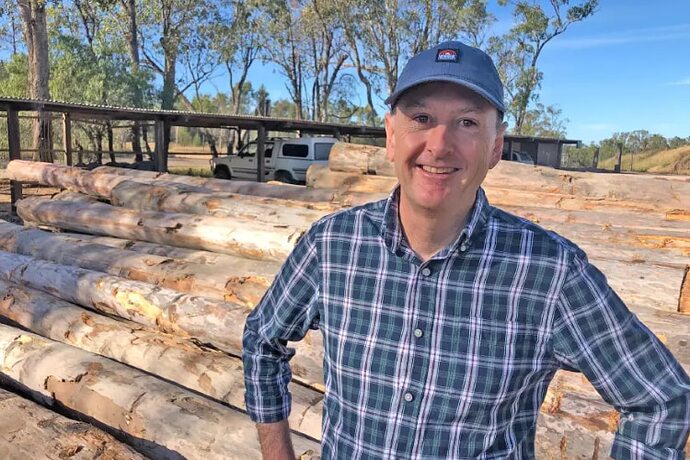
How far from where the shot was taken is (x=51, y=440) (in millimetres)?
2742

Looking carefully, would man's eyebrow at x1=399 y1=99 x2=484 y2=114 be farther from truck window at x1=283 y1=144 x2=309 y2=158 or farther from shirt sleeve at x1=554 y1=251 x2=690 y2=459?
truck window at x1=283 y1=144 x2=309 y2=158

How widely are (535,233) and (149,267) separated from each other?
4035 mm

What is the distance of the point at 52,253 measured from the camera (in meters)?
5.70

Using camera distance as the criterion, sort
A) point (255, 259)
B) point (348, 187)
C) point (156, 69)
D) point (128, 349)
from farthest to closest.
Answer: point (156, 69), point (348, 187), point (255, 259), point (128, 349)

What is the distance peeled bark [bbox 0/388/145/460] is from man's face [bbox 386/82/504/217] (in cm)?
198

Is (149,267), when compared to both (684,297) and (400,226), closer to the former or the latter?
(400,226)

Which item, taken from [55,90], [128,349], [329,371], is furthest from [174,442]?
[55,90]

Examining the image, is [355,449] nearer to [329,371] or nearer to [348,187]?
[329,371]

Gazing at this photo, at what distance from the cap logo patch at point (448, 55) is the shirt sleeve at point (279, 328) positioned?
2.01 feet

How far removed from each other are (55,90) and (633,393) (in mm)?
27440

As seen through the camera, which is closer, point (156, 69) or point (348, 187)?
point (348, 187)

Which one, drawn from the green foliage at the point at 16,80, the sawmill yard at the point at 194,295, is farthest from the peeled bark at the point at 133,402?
the green foliage at the point at 16,80

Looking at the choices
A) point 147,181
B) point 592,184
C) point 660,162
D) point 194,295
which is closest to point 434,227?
point 194,295

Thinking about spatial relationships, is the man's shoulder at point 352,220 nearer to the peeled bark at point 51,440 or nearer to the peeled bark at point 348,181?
the peeled bark at point 51,440
